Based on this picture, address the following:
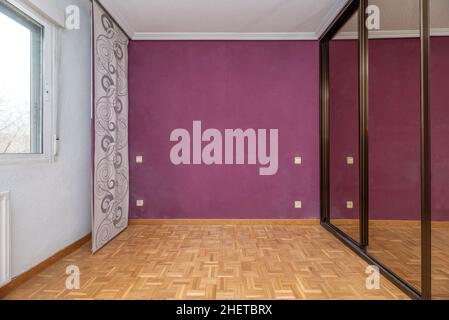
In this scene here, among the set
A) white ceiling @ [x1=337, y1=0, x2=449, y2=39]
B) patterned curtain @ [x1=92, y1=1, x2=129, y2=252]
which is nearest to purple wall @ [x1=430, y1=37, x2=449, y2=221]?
white ceiling @ [x1=337, y1=0, x2=449, y2=39]

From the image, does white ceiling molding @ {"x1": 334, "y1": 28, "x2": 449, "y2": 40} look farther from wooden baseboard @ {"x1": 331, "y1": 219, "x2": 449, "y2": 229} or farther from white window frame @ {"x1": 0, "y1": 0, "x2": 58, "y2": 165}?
white window frame @ {"x1": 0, "y1": 0, "x2": 58, "y2": 165}

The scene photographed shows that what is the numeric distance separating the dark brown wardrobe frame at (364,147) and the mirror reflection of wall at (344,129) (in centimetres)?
10

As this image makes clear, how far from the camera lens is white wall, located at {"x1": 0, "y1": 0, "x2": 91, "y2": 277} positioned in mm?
2197

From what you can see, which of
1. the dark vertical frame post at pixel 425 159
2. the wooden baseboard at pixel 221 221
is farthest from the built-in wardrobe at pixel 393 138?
the wooden baseboard at pixel 221 221

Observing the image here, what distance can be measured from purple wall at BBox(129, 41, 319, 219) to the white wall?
87 centimetres

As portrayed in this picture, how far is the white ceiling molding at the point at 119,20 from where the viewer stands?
3.12 m

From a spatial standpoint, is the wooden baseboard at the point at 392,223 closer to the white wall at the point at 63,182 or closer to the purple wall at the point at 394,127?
the purple wall at the point at 394,127

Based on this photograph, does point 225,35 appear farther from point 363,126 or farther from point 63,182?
point 63,182

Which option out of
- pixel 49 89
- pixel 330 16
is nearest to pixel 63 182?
pixel 49 89

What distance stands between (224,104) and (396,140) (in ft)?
7.50

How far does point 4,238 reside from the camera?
1938 mm

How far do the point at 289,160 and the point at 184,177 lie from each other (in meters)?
1.54
